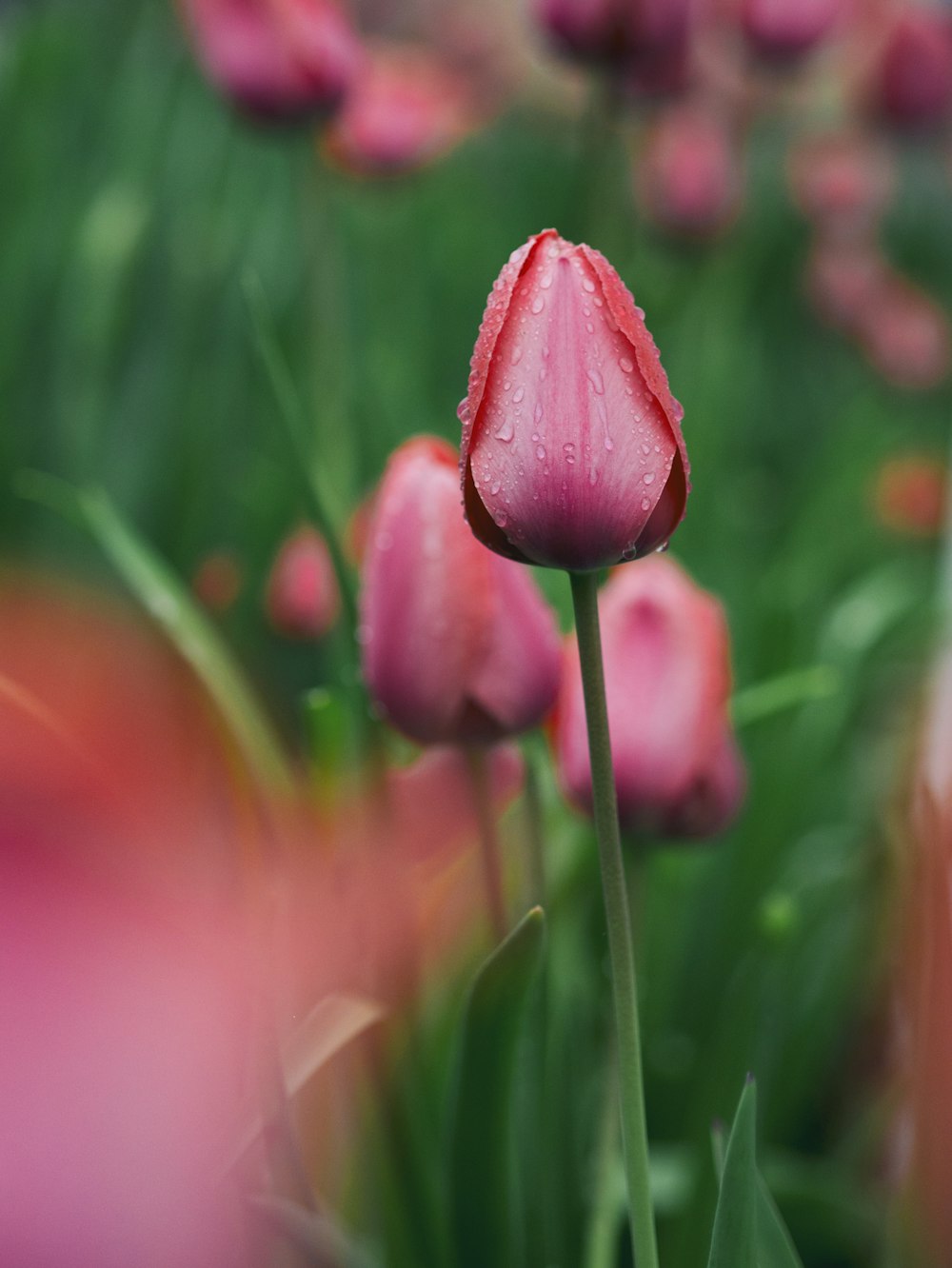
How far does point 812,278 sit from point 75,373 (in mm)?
1052

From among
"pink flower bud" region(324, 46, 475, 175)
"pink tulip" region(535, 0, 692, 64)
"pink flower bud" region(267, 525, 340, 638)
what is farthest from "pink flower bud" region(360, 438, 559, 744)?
"pink flower bud" region(324, 46, 475, 175)

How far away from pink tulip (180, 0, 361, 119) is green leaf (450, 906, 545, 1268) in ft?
2.03

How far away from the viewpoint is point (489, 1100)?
1.28 ft

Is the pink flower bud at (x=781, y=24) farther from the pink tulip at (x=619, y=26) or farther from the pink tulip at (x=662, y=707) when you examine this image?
the pink tulip at (x=662, y=707)

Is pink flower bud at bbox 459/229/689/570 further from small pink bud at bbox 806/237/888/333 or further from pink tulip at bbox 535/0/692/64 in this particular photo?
small pink bud at bbox 806/237/888/333

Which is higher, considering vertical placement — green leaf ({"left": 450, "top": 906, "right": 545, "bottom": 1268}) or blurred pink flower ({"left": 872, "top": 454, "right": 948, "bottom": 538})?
blurred pink flower ({"left": 872, "top": 454, "right": 948, "bottom": 538})

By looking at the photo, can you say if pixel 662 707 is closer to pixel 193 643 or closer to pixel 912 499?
pixel 193 643

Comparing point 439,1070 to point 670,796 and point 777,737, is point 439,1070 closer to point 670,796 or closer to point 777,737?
point 670,796

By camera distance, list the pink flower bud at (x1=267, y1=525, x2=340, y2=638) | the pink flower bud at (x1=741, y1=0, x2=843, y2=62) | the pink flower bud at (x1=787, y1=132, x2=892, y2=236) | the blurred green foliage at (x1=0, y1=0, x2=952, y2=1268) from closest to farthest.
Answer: the blurred green foliage at (x1=0, y1=0, x2=952, y2=1268) → the pink flower bud at (x1=267, y1=525, x2=340, y2=638) → the pink flower bud at (x1=741, y1=0, x2=843, y2=62) → the pink flower bud at (x1=787, y1=132, x2=892, y2=236)

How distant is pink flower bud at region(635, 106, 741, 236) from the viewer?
1.42 m

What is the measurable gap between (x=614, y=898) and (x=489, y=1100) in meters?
0.13

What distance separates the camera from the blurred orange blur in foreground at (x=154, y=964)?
0.31m

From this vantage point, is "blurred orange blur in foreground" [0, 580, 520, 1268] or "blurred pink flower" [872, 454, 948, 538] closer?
"blurred orange blur in foreground" [0, 580, 520, 1268]

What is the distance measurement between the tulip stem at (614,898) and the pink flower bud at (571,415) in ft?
0.05
